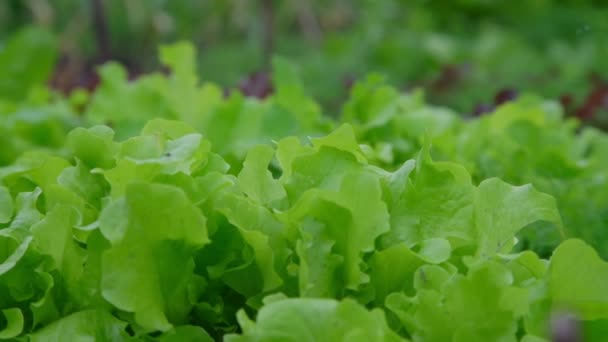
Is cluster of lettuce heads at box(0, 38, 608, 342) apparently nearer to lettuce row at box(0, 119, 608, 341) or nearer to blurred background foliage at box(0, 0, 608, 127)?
lettuce row at box(0, 119, 608, 341)

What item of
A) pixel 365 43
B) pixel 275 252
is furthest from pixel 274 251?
pixel 365 43

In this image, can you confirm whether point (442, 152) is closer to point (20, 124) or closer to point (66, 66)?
point (20, 124)

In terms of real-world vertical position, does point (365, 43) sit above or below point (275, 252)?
below

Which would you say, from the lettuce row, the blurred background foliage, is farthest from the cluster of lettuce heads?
the blurred background foliage

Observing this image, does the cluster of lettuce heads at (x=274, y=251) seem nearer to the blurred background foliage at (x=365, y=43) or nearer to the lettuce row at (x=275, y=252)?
the lettuce row at (x=275, y=252)

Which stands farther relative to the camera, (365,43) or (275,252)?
(365,43)

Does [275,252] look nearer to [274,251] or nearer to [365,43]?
[274,251]

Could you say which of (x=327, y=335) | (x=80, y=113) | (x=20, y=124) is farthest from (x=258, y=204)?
(x=80, y=113)

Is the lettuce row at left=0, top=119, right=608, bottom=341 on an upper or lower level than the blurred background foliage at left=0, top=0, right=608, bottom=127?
upper
